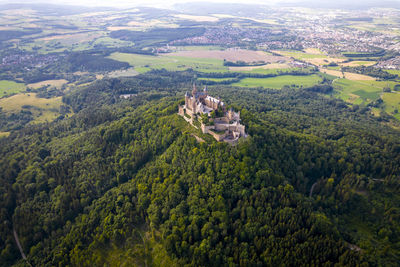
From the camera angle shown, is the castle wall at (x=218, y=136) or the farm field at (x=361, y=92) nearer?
the castle wall at (x=218, y=136)

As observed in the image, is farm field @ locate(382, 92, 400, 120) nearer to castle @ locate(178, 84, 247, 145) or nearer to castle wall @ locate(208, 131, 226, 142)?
castle @ locate(178, 84, 247, 145)

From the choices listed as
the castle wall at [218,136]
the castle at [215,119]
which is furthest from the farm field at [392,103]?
the castle wall at [218,136]

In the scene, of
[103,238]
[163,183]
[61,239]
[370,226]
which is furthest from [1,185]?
[370,226]

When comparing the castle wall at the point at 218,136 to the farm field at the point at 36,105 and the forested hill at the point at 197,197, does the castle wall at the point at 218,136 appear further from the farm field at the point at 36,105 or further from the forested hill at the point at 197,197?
the farm field at the point at 36,105

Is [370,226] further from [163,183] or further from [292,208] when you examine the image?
[163,183]

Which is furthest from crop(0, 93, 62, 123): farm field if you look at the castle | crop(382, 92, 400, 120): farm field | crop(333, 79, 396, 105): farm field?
crop(382, 92, 400, 120): farm field

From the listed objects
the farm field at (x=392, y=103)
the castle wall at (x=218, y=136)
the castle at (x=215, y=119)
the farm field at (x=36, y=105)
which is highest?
the castle at (x=215, y=119)

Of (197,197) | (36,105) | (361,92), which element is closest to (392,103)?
(361,92)

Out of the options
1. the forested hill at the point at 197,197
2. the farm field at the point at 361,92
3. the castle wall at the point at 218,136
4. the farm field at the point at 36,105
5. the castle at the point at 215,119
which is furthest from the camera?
the farm field at the point at 361,92
